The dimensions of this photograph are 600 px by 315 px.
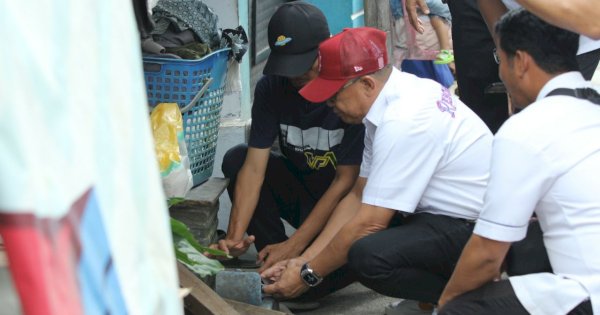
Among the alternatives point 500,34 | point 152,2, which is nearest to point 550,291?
point 500,34

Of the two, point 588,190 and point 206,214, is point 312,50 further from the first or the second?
point 588,190

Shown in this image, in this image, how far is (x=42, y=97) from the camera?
101 cm

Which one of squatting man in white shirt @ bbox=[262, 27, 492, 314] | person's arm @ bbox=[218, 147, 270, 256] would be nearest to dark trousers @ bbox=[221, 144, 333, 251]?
person's arm @ bbox=[218, 147, 270, 256]

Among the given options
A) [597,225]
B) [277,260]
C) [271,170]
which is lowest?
[277,260]

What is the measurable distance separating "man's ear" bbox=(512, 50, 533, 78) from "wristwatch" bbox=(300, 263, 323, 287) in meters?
1.27

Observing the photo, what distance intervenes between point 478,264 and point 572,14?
2.58 feet

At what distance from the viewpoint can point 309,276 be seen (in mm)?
3492

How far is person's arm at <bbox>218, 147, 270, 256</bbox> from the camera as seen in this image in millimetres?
3965

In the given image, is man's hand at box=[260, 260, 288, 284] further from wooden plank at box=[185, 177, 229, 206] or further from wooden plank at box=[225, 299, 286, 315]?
wooden plank at box=[185, 177, 229, 206]

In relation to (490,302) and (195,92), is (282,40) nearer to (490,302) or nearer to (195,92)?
(195,92)


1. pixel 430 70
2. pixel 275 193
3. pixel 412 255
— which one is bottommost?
pixel 275 193

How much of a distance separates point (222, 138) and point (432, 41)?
1769mm

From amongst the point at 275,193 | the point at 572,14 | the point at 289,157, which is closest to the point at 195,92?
the point at 289,157

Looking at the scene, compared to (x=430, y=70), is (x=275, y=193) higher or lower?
lower
